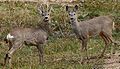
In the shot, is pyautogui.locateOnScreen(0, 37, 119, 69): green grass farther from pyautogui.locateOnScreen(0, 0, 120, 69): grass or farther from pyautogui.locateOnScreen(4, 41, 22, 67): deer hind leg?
pyautogui.locateOnScreen(4, 41, 22, 67): deer hind leg

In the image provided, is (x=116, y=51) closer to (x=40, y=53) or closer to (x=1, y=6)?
(x=40, y=53)

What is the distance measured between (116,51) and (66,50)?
1.53 m

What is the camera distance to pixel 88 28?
1470 cm

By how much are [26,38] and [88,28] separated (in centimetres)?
194

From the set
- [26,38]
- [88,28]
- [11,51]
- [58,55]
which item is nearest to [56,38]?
[58,55]

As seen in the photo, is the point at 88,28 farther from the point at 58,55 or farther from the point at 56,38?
the point at 56,38

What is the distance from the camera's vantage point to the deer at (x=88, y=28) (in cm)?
1440

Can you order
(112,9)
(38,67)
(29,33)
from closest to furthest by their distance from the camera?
(38,67), (29,33), (112,9)

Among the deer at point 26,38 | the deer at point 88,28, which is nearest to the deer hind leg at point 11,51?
the deer at point 26,38

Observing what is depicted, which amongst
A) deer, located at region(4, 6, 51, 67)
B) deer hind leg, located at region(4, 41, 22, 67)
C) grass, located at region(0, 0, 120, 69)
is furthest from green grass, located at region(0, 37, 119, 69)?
deer, located at region(4, 6, 51, 67)

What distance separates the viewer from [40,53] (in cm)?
1399

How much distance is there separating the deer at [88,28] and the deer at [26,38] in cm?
75

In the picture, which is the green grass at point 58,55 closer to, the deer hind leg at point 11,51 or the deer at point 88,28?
the deer hind leg at point 11,51

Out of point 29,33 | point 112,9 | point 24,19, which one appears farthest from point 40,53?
point 112,9
